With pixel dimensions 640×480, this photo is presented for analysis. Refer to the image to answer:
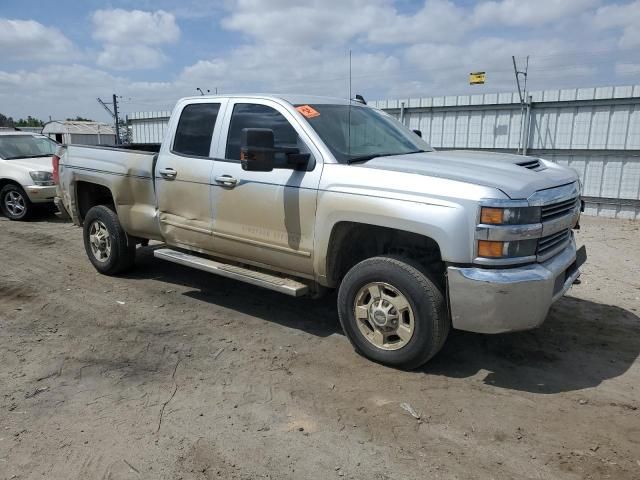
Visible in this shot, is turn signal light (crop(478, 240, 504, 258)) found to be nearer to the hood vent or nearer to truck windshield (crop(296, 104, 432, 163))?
the hood vent

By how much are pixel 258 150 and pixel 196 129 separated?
1.49m

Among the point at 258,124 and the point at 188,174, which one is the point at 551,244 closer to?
the point at 258,124

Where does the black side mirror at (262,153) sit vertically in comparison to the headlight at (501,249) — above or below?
above

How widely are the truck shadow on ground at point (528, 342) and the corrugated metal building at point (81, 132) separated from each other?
86.0 ft

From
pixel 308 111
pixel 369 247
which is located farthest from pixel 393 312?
pixel 308 111

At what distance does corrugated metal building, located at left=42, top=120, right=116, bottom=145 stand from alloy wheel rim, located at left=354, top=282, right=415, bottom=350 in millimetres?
27800

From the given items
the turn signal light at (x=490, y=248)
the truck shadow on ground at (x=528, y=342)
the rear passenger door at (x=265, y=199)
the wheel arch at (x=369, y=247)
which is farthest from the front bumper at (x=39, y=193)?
the turn signal light at (x=490, y=248)

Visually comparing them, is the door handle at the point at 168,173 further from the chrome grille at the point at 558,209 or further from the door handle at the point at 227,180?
the chrome grille at the point at 558,209

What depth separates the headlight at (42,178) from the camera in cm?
1042

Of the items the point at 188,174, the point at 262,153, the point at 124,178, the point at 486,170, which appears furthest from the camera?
the point at 124,178

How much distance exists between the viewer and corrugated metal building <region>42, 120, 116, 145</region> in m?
29.1

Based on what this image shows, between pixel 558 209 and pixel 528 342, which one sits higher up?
pixel 558 209

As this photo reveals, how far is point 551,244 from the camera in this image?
3867 mm

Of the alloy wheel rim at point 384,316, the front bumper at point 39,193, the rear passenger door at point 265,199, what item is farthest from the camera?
the front bumper at point 39,193
